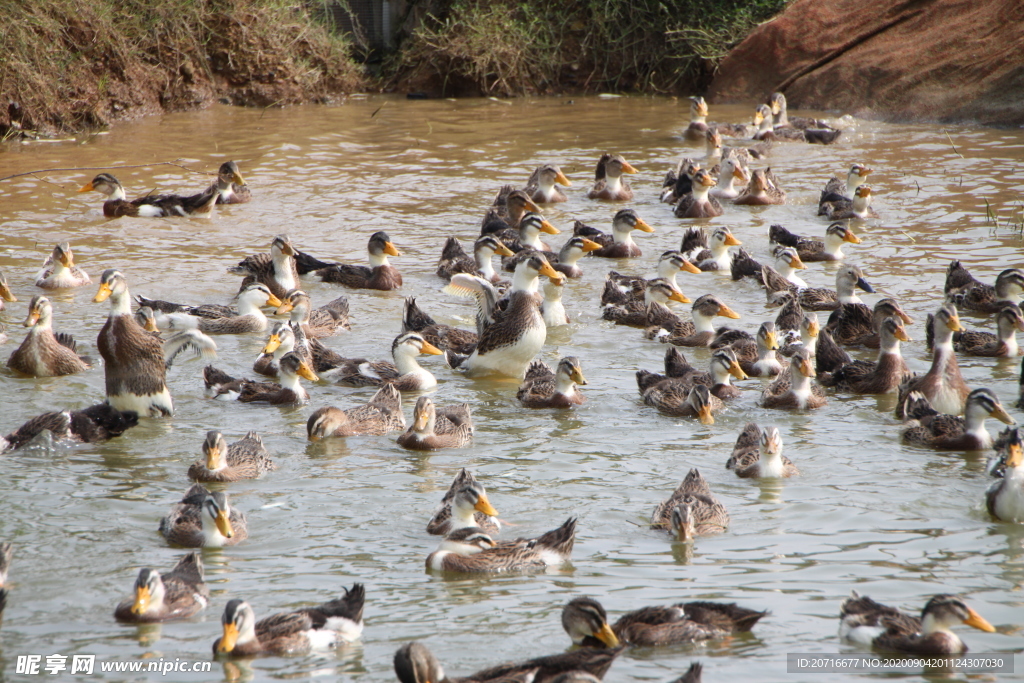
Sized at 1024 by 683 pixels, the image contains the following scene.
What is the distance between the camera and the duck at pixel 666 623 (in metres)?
5.64

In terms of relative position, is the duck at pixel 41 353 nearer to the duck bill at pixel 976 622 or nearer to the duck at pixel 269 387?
the duck at pixel 269 387

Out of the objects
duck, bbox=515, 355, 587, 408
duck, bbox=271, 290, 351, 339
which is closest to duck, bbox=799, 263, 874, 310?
duck, bbox=515, 355, 587, 408

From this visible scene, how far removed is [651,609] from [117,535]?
324cm

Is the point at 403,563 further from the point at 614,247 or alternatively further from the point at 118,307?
the point at 614,247

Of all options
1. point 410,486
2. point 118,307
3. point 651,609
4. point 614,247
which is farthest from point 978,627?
point 614,247

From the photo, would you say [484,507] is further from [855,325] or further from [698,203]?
[698,203]

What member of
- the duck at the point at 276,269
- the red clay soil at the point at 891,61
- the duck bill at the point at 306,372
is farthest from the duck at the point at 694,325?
the red clay soil at the point at 891,61

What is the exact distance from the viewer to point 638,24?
2625cm

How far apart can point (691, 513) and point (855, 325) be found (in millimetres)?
4779

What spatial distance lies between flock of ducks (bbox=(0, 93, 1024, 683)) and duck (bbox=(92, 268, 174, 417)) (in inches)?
0.6

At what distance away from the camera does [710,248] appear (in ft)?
44.9

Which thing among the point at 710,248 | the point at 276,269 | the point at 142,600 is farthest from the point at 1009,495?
the point at 276,269

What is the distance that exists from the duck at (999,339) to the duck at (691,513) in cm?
417

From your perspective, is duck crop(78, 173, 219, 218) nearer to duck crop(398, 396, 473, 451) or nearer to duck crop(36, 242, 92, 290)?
duck crop(36, 242, 92, 290)
